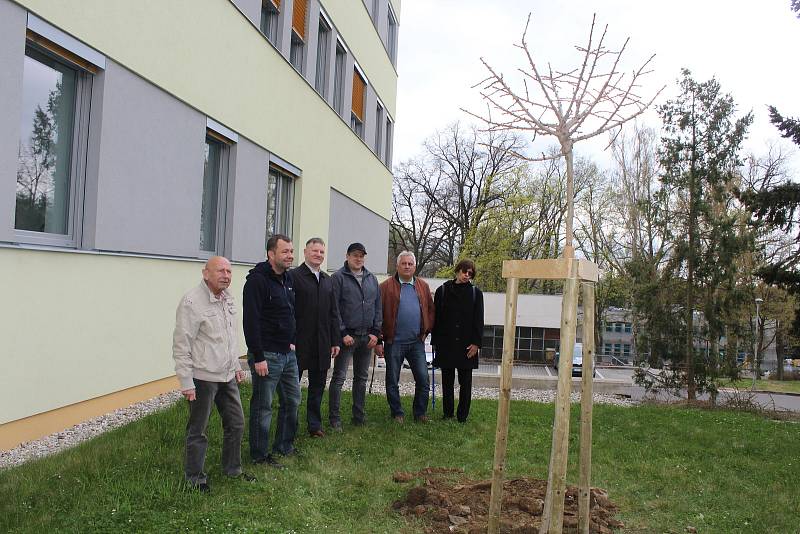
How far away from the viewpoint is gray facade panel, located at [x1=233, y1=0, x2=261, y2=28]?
10.9m

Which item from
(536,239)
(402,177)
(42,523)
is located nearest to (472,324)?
(42,523)

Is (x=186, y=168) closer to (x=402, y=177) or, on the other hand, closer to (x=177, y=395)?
(x=177, y=395)

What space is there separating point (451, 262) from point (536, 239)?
6.63m

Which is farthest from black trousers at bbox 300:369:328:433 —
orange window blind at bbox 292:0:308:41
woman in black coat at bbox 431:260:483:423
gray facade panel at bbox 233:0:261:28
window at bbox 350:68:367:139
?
window at bbox 350:68:367:139

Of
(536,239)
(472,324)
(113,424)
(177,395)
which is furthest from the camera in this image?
(536,239)

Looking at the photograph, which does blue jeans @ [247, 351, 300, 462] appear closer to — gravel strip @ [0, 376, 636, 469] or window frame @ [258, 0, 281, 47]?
gravel strip @ [0, 376, 636, 469]

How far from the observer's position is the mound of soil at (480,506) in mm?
4695

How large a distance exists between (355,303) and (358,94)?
13760 millimetres

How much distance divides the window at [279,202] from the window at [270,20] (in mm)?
2452

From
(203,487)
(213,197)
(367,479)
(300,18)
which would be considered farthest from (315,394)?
(300,18)

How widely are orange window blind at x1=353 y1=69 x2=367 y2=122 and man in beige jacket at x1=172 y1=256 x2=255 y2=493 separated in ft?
49.9

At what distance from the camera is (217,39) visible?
1012 centimetres

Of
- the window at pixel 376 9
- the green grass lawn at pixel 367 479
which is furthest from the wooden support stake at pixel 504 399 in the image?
the window at pixel 376 9

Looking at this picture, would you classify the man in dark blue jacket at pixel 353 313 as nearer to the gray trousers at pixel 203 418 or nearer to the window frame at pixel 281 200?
the gray trousers at pixel 203 418
